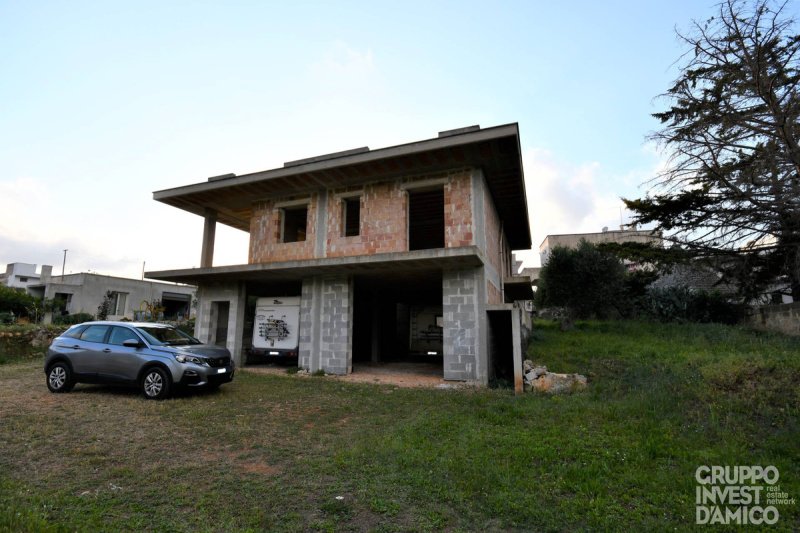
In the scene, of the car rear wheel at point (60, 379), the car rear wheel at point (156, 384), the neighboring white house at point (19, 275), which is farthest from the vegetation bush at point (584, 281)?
the neighboring white house at point (19, 275)

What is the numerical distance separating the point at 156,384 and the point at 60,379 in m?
2.46

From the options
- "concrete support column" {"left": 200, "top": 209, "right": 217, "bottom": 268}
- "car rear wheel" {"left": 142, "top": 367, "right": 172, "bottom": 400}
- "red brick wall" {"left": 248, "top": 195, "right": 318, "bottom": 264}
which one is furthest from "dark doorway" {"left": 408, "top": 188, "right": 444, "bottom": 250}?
"car rear wheel" {"left": 142, "top": 367, "right": 172, "bottom": 400}

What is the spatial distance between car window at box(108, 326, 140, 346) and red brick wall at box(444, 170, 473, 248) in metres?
7.66

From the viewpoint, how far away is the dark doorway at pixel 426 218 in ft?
43.0

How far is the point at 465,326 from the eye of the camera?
→ 1014 cm

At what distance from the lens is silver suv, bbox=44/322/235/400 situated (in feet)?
26.0

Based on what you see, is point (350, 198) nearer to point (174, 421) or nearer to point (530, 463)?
point (174, 421)

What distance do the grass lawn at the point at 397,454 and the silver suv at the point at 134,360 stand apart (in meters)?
0.41

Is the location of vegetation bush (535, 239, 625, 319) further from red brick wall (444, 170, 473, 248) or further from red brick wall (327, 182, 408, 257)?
red brick wall (327, 182, 408, 257)

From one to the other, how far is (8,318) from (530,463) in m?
31.2

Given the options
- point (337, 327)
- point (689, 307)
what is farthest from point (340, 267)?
point (689, 307)

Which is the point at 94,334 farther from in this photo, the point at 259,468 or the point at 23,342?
the point at 23,342

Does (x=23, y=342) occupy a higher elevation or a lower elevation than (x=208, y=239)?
lower

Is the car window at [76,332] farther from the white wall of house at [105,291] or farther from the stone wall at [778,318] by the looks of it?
the stone wall at [778,318]
